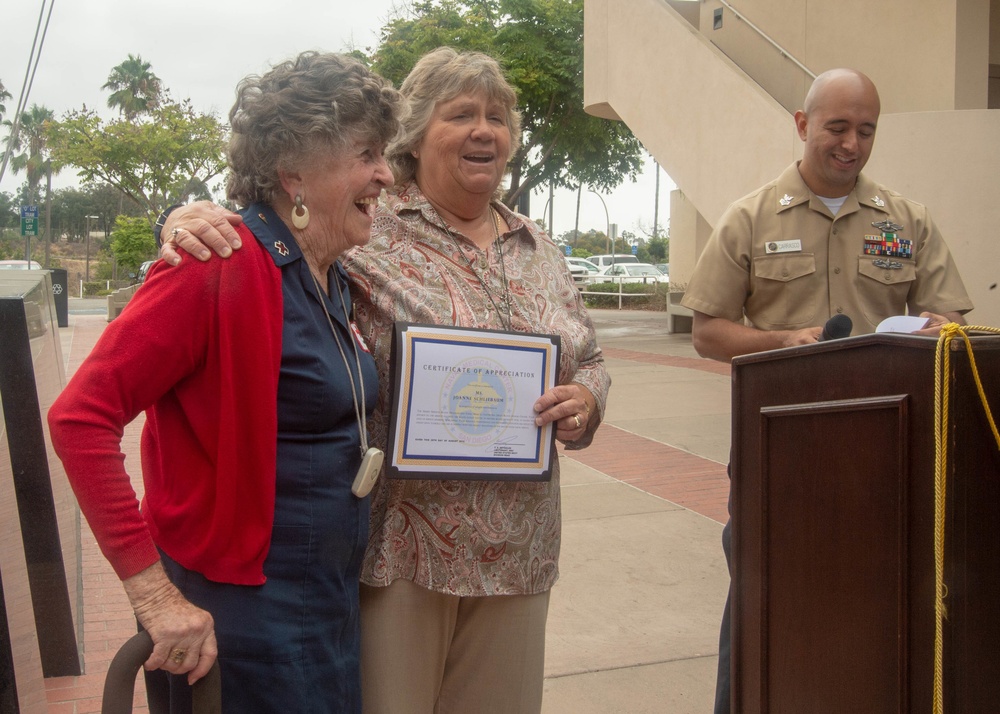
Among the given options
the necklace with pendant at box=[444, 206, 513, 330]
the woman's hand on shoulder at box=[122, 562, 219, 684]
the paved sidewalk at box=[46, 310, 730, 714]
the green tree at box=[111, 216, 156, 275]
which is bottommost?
the paved sidewalk at box=[46, 310, 730, 714]

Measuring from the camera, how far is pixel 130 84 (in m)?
61.8

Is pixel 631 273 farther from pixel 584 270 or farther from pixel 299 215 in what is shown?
pixel 299 215

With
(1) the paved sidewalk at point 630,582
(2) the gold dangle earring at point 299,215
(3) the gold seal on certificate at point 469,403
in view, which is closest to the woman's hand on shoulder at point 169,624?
(3) the gold seal on certificate at point 469,403

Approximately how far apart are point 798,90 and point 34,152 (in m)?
17.7

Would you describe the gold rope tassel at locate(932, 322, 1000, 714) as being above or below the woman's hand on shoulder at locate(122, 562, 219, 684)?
above

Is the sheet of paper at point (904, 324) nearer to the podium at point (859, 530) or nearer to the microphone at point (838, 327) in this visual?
the microphone at point (838, 327)

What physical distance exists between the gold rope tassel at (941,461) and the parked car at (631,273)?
116 feet

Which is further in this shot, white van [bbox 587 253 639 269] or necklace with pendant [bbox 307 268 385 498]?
white van [bbox 587 253 639 269]

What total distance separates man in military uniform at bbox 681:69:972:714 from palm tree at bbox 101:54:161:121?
62529mm

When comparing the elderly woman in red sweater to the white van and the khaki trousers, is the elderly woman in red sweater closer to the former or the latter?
the khaki trousers

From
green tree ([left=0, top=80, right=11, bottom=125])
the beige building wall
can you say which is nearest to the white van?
the beige building wall

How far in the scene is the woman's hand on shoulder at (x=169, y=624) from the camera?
5.62 ft

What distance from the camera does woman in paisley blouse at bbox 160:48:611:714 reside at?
7.46 feet

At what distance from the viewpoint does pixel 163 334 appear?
1.74 m
